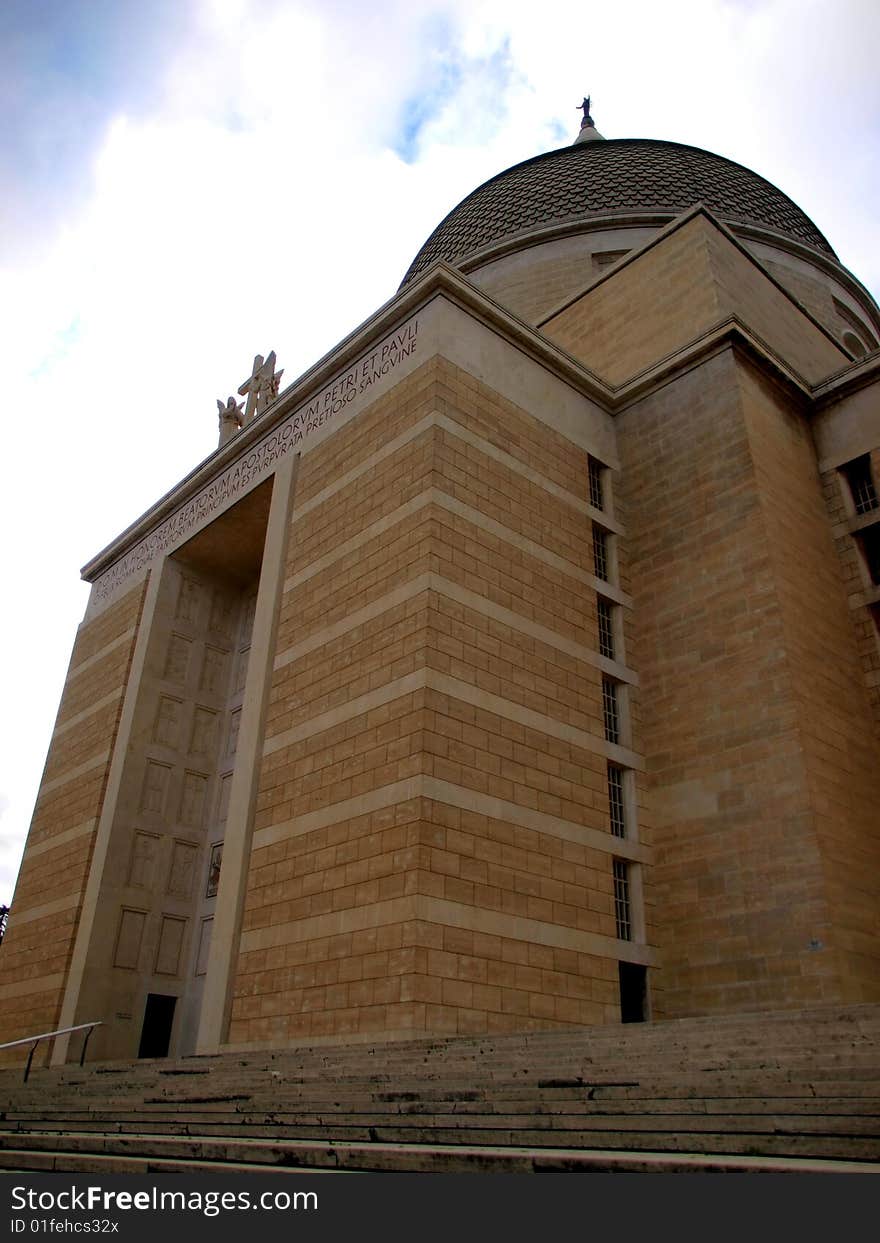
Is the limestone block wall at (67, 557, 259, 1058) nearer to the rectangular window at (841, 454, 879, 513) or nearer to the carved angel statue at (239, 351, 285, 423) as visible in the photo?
the carved angel statue at (239, 351, 285, 423)

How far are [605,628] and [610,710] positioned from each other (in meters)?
1.62

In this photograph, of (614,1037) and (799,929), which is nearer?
(614,1037)

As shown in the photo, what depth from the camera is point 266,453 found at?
19.7 meters

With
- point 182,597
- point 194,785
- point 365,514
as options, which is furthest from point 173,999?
point 365,514

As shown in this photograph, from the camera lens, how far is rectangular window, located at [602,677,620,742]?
15.5m

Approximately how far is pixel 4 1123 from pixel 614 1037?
5.99 meters

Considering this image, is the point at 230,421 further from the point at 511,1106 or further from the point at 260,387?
the point at 511,1106

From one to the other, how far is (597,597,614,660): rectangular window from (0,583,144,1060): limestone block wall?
10.6 meters

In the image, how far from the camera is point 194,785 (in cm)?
1984

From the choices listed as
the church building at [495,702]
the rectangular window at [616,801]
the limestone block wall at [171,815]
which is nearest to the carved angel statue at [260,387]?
the church building at [495,702]

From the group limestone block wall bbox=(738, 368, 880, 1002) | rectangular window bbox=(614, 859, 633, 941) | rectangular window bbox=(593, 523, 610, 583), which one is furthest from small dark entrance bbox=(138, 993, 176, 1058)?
limestone block wall bbox=(738, 368, 880, 1002)

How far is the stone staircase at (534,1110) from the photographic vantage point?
4.12 metres

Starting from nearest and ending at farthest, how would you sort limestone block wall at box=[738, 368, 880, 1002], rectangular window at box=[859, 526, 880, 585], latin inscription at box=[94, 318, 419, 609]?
limestone block wall at box=[738, 368, 880, 1002]
rectangular window at box=[859, 526, 880, 585]
latin inscription at box=[94, 318, 419, 609]

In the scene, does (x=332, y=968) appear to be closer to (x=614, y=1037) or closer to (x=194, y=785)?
(x=614, y=1037)
